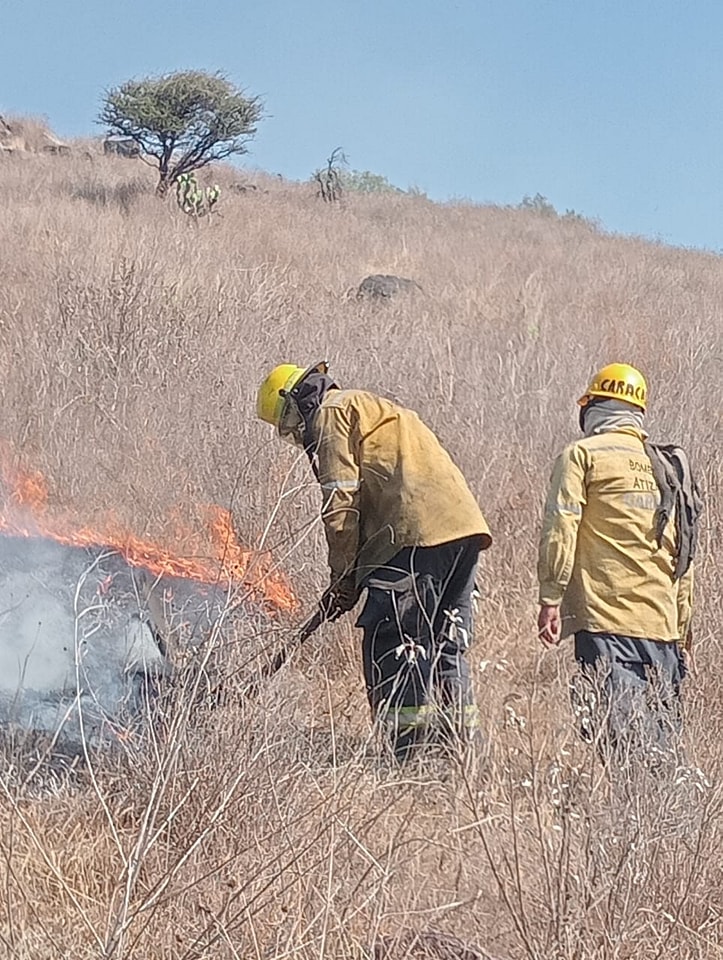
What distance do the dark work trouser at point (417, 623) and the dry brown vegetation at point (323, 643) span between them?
200 millimetres

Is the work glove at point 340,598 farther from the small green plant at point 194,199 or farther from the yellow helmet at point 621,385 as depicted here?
the small green plant at point 194,199

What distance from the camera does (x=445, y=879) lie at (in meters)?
2.98

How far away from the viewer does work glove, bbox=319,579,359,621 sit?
4.36 m

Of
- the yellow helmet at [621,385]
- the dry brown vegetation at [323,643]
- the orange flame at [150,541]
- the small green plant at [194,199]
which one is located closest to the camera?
the dry brown vegetation at [323,643]

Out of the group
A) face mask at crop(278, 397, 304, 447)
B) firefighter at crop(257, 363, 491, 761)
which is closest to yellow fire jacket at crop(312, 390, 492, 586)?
firefighter at crop(257, 363, 491, 761)

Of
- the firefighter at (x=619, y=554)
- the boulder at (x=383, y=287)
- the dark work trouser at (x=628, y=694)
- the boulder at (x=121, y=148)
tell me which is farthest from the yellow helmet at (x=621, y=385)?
the boulder at (x=121, y=148)

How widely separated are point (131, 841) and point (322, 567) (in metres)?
2.63

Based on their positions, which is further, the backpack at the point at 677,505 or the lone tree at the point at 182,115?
the lone tree at the point at 182,115

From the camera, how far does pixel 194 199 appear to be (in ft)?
51.8

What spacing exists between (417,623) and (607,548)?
0.77 metres

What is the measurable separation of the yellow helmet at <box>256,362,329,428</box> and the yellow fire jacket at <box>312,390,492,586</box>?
17 centimetres

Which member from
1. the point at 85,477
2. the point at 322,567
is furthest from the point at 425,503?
the point at 85,477

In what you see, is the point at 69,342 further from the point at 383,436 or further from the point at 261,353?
the point at 383,436

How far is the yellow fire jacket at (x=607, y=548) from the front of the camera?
4086mm
